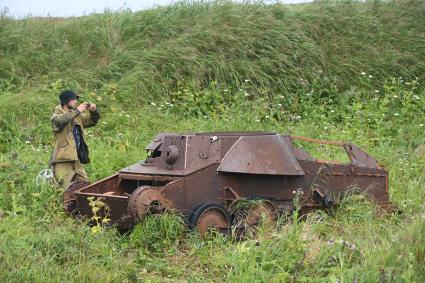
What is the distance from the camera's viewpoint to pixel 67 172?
8.66 metres

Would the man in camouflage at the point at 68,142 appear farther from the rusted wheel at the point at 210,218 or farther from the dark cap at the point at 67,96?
the rusted wheel at the point at 210,218

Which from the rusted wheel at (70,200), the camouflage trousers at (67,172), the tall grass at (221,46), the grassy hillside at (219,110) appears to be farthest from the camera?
the tall grass at (221,46)

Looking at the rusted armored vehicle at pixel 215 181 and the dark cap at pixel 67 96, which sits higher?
the dark cap at pixel 67 96

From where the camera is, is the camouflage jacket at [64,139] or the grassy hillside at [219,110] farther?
the camouflage jacket at [64,139]

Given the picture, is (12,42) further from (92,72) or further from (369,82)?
A: (369,82)

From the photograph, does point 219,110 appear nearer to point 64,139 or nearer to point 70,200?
point 64,139

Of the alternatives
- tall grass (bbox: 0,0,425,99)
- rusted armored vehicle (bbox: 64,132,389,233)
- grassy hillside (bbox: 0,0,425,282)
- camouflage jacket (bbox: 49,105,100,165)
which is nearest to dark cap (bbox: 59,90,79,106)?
camouflage jacket (bbox: 49,105,100,165)

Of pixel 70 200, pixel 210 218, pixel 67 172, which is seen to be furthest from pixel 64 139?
pixel 210 218

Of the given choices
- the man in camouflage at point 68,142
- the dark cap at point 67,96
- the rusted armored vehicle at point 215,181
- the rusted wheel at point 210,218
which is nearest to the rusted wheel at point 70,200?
the rusted armored vehicle at point 215,181

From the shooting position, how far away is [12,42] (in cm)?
1427

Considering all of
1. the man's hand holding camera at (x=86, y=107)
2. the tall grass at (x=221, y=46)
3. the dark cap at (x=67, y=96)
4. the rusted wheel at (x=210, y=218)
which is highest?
the tall grass at (x=221, y=46)

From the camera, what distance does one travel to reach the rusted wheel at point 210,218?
6.95 meters

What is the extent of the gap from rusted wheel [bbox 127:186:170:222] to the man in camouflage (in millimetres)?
1853

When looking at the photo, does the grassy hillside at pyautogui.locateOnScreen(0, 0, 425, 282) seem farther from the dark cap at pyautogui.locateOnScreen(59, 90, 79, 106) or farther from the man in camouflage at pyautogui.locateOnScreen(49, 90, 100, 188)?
the dark cap at pyautogui.locateOnScreen(59, 90, 79, 106)
